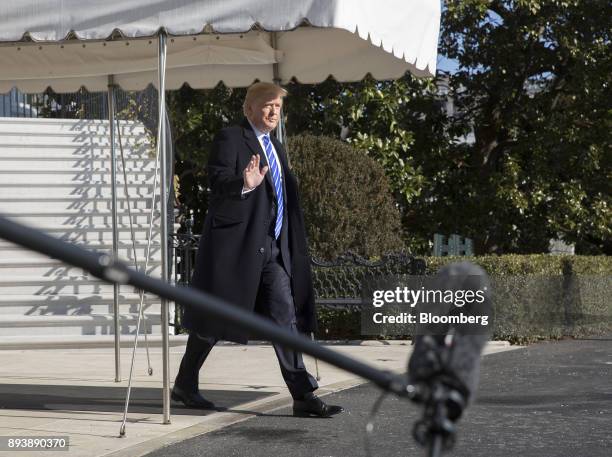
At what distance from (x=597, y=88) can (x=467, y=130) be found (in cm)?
305

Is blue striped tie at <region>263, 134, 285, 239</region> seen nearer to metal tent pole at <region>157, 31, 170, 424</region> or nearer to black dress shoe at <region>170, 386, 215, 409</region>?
metal tent pole at <region>157, 31, 170, 424</region>

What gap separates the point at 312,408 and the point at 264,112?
1.88 meters

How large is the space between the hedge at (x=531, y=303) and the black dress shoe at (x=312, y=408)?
5.51m

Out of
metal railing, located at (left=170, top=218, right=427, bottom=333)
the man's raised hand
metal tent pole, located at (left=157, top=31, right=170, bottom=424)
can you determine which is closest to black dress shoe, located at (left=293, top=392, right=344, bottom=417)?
metal tent pole, located at (left=157, top=31, right=170, bottom=424)

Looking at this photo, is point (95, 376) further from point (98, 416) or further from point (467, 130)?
point (467, 130)

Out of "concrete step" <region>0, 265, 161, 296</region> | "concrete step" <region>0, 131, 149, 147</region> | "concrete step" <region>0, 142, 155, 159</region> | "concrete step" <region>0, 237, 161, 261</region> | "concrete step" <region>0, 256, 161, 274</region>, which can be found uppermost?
"concrete step" <region>0, 131, 149, 147</region>

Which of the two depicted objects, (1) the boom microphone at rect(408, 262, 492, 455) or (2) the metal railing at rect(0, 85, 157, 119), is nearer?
(1) the boom microphone at rect(408, 262, 492, 455)

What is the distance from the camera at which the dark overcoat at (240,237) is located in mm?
6871

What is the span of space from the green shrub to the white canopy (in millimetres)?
5378

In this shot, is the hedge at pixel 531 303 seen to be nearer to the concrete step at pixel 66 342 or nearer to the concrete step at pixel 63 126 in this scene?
the concrete step at pixel 66 342

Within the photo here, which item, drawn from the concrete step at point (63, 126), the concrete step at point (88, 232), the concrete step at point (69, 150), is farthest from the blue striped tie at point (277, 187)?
the concrete step at point (63, 126)

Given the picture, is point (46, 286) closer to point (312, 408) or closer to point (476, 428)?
point (312, 408)

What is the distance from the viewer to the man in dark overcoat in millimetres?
6887

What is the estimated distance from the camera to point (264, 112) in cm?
707
